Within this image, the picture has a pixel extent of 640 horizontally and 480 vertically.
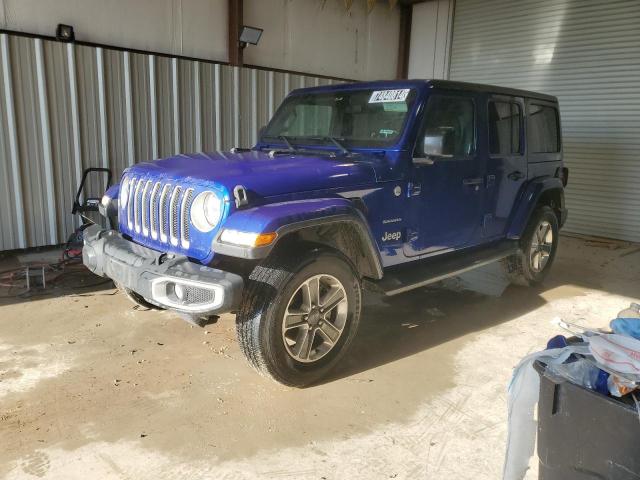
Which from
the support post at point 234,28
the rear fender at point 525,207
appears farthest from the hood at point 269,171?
the support post at point 234,28

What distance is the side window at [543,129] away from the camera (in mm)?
4855

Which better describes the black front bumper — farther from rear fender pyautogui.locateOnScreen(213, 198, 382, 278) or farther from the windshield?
the windshield

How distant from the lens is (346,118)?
3.91 metres

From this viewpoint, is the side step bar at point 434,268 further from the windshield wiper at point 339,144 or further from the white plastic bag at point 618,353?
the white plastic bag at point 618,353


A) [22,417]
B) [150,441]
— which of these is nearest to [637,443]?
[150,441]

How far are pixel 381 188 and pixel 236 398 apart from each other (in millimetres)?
1593

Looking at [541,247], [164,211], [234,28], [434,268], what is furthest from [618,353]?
[234,28]

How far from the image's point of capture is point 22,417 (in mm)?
2715

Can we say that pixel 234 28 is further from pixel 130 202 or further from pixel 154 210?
pixel 154 210

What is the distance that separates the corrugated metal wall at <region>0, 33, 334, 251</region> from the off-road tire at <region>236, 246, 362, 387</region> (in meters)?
4.34

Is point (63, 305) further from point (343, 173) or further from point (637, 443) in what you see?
point (637, 443)

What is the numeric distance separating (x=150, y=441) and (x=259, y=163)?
5.64 feet

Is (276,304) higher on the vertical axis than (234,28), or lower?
lower

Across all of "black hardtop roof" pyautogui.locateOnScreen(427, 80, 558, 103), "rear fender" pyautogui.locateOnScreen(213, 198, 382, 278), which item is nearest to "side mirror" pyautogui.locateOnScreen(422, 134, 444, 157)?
"black hardtop roof" pyautogui.locateOnScreen(427, 80, 558, 103)
